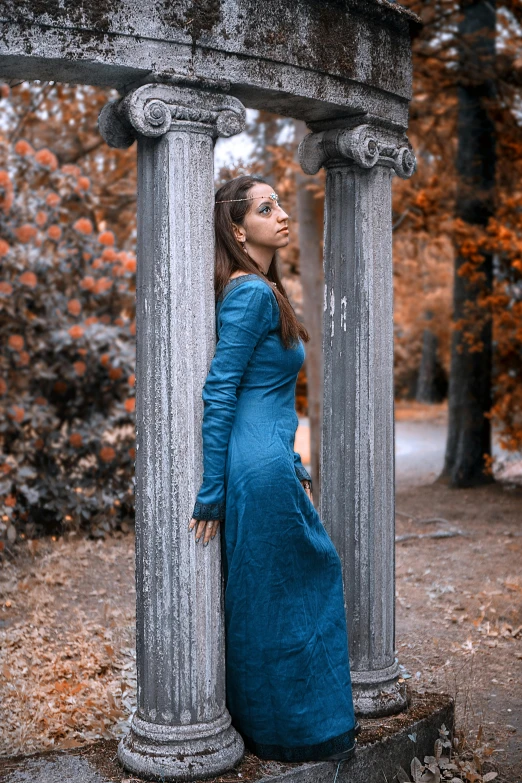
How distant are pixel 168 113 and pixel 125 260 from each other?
4.96 m

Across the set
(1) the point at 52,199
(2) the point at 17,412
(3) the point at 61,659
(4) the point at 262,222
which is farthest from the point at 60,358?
(4) the point at 262,222

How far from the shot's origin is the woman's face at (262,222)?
3.01 metres

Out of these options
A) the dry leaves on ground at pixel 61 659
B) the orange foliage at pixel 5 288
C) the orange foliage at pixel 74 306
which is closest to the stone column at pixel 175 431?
the dry leaves on ground at pixel 61 659

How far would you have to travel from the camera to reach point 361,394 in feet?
10.8

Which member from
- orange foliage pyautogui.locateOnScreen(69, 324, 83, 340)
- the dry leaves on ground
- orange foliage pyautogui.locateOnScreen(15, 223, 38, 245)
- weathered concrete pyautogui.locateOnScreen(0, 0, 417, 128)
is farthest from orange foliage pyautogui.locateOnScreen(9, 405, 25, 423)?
weathered concrete pyautogui.locateOnScreen(0, 0, 417, 128)

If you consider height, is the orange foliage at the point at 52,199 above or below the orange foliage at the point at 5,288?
above

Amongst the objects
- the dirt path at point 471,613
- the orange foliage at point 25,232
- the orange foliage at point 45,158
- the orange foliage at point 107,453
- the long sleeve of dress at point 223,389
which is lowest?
the dirt path at point 471,613

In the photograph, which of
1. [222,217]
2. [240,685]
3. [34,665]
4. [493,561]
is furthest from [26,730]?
[493,561]

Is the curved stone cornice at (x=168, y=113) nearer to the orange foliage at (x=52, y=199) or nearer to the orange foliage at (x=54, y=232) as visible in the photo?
the orange foliage at (x=54, y=232)

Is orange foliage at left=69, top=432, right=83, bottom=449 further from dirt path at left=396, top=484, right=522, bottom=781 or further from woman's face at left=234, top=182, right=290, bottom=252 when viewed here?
woman's face at left=234, top=182, right=290, bottom=252

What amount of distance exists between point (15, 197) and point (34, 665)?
172 inches

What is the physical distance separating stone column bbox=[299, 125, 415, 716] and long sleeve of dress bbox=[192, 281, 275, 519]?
1.96 feet

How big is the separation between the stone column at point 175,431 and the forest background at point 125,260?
3852 millimetres

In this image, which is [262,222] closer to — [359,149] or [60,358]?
[359,149]
